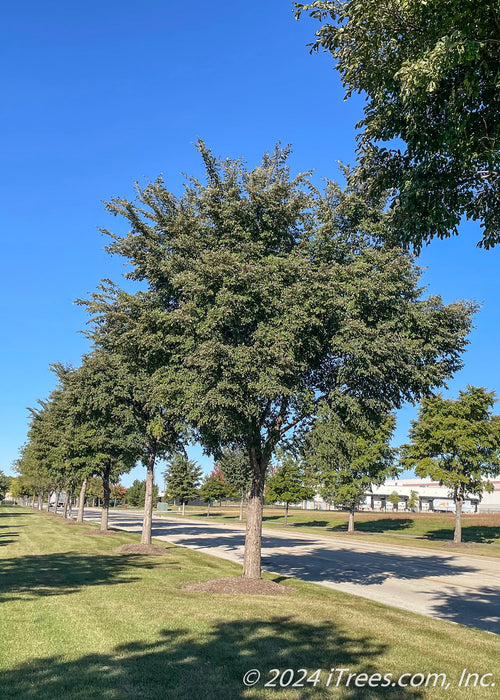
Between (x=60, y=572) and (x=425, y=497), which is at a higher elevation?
(x=60, y=572)

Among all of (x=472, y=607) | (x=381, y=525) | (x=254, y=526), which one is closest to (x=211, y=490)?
(x=381, y=525)

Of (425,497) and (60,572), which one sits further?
(425,497)

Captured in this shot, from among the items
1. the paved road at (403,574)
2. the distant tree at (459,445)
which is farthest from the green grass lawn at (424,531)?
the paved road at (403,574)

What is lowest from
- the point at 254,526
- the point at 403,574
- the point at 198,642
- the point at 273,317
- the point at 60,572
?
the point at 403,574

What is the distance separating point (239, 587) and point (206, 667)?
7417 mm

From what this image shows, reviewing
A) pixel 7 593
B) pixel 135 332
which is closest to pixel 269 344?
pixel 135 332

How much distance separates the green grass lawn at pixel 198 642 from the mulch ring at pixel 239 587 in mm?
500

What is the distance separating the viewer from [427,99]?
26.3 ft

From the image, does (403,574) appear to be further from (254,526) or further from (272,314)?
(272,314)

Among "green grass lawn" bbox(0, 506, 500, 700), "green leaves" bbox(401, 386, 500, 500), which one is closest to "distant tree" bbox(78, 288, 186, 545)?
"green grass lawn" bbox(0, 506, 500, 700)

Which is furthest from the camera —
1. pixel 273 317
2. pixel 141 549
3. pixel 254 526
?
pixel 141 549

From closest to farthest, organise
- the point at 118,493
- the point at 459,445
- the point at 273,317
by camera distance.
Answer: the point at 273,317, the point at 459,445, the point at 118,493

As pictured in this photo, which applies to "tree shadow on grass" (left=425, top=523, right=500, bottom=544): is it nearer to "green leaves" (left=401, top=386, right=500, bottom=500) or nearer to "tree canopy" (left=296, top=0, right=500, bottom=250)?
"green leaves" (left=401, top=386, right=500, bottom=500)

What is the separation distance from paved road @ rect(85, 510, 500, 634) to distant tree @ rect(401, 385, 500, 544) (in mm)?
5047
